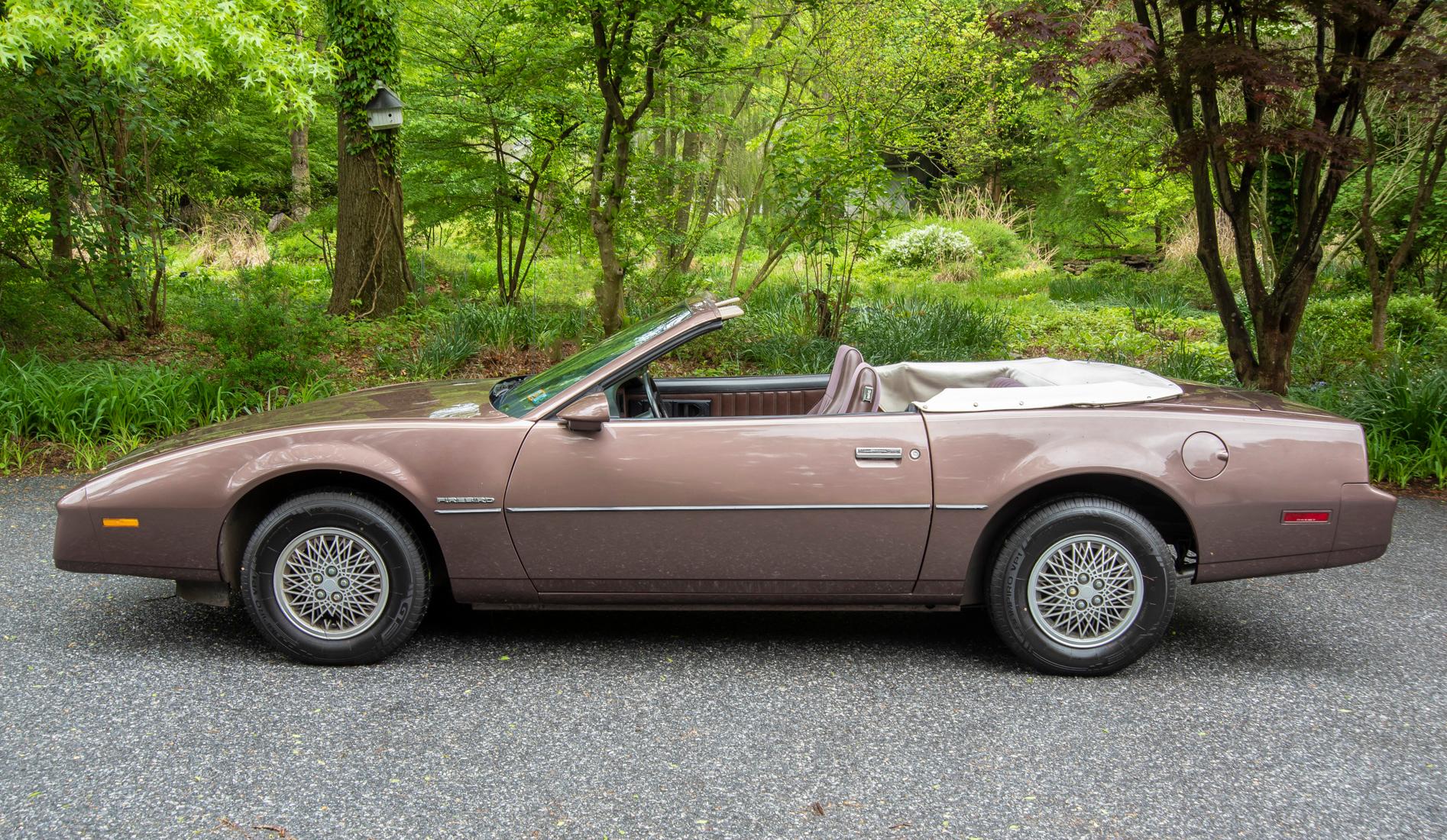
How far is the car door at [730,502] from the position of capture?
359 centimetres

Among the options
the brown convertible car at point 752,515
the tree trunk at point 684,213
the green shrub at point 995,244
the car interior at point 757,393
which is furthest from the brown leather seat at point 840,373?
the green shrub at point 995,244

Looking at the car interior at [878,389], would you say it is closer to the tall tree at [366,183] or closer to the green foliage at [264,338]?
the green foliage at [264,338]

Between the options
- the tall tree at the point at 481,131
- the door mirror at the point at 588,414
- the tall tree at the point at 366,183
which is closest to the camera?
the door mirror at the point at 588,414

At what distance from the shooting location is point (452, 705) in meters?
3.43

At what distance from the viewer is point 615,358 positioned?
380cm

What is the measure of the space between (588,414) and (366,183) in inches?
305

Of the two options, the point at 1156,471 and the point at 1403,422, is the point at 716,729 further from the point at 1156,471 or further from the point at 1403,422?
the point at 1403,422

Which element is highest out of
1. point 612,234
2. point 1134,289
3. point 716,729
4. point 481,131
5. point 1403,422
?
point 481,131

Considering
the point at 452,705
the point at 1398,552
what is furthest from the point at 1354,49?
the point at 452,705

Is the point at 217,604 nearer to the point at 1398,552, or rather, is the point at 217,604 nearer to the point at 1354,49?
the point at 1398,552

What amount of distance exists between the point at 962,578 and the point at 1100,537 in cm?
50

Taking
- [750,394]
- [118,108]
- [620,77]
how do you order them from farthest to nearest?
1. [118,108]
2. [620,77]
3. [750,394]

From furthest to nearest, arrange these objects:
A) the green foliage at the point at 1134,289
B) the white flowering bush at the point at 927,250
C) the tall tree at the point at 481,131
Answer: the white flowering bush at the point at 927,250
the green foliage at the point at 1134,289
the tall tree at the point at 481,131

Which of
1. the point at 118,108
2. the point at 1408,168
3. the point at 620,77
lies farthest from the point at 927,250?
the point at 118,108
